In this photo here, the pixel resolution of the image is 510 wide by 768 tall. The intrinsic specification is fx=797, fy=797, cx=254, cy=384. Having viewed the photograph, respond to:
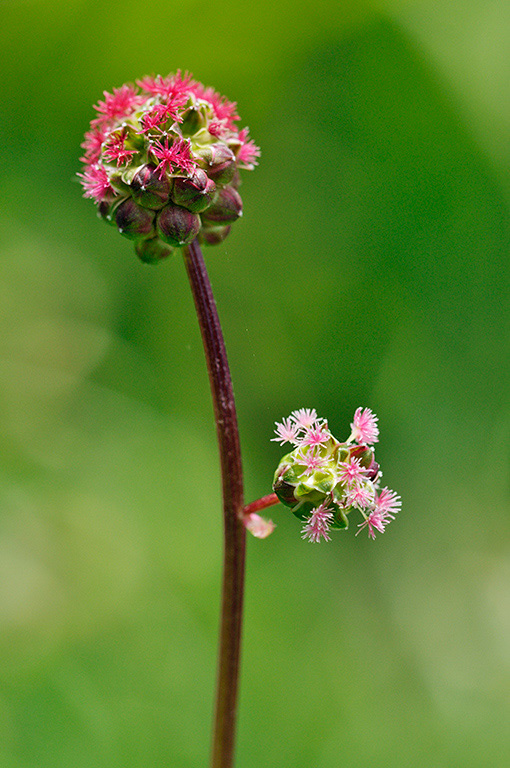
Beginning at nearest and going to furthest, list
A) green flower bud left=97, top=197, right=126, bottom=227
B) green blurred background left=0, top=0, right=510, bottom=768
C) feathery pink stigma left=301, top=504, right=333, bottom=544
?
feathery pink stigma left=301, top=504, right=333, bottom=544 < green flower bud left=97, top=197, right=126, bottom=227 < green blurred background left=0, top=0, right=510, bottom=768

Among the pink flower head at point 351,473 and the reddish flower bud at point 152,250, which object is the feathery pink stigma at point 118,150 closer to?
the reddish flower bud at point 152,250

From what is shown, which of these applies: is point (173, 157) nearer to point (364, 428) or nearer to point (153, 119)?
point (153, 119)

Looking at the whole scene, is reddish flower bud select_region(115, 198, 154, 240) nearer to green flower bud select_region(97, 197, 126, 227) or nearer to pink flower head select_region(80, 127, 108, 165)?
green flower bud select_region(97, 197, 126, 227)

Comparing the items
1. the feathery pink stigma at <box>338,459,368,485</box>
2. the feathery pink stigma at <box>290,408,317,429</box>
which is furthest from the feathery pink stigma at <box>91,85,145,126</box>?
the feathery pink stigma at <box>338,459,368,485</box>

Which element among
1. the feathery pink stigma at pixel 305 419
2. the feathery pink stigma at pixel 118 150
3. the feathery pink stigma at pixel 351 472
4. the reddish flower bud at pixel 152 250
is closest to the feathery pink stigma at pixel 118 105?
the feathery pink stigma at pixel 118 150

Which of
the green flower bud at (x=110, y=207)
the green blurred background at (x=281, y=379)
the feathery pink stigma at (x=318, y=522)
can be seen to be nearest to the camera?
the feathery pink stigma at (x=318, y=522)

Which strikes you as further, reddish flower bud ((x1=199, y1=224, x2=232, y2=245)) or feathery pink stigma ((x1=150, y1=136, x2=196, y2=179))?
reddish flower bud ((x1=199, y1=224, x2=232, y2=245))

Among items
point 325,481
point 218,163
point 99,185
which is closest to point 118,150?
point 99,185

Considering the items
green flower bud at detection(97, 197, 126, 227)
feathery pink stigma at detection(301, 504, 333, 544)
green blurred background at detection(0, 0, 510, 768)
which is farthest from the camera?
green blurred background at detection(0, 0, 510, 768)
